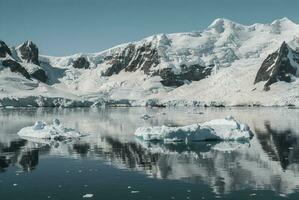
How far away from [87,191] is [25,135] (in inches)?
1945

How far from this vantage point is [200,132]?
269 ft

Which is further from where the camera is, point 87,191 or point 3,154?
point 3,154

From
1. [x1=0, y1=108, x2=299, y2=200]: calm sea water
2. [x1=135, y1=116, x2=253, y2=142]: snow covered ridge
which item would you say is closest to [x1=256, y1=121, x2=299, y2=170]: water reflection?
[x1=0, y1=108, x2=299, y2=200]: calm sea water

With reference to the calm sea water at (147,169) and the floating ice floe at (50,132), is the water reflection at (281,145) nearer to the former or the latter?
the calm sea water at (147,169)

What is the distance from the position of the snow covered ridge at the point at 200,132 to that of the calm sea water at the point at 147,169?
2595mm

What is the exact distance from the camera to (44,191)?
45344 millimetres

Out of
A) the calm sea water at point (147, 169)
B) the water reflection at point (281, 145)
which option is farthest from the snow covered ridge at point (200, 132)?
the water reflection at point (281, 145)

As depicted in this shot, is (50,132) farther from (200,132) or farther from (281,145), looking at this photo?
(281,145)

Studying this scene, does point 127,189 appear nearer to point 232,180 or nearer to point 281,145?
point 232,180

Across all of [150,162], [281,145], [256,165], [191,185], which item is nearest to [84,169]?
[150,162]

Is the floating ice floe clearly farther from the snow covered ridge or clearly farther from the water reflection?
the water reflection

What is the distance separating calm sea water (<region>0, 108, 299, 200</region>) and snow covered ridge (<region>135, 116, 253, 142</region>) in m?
2.60

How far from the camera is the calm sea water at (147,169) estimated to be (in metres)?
44.8

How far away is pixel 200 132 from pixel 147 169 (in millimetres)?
26883
